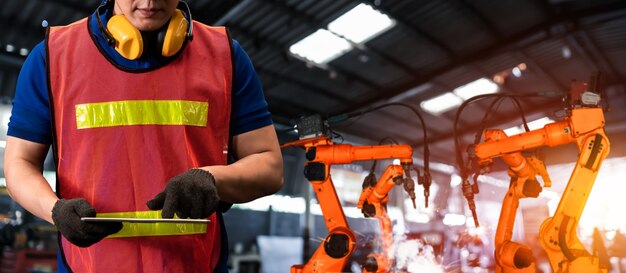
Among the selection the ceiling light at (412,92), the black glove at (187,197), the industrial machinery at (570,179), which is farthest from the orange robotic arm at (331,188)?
the ceiling light at (412,92)

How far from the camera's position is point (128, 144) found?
0.90 meters

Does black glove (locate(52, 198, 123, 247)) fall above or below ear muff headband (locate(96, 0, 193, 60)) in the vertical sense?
below

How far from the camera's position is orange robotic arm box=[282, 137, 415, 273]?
3785 mm

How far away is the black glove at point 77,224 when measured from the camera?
0.74m

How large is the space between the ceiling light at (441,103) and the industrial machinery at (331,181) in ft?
15.9

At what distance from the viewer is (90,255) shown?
88 centimetres

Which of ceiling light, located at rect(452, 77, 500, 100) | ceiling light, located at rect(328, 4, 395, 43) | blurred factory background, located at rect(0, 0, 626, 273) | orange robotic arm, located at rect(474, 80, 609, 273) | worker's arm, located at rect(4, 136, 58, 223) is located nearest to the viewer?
worker's arm, located at rect(4, 136, 58, 223)

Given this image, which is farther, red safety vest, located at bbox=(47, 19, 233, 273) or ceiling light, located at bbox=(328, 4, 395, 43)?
ceiling light, located at bbox=(328, 4, 395, 43)

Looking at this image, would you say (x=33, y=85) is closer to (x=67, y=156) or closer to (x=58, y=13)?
(x=67, y=156)

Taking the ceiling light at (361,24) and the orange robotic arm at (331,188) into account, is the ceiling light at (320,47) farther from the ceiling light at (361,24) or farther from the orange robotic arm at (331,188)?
the orange robotic arm at (331,188)

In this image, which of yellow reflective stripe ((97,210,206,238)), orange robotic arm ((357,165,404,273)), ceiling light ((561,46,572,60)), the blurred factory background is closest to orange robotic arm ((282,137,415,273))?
orange robotic arm ((357,165,404,273))

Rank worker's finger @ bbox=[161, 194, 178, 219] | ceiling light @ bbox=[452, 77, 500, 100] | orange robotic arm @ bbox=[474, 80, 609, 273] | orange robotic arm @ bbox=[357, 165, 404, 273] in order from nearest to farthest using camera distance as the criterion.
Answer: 1. worker's finger @ bbox=[161, 194, 178, 219]
2. orange robotic arm @ bbox=[474, 80, 609, 273]
3. orange robotic arm @ bbox=[357, 165, 404, 273]
4. ceiling light @ bbox=[452, 77, 500, 100]

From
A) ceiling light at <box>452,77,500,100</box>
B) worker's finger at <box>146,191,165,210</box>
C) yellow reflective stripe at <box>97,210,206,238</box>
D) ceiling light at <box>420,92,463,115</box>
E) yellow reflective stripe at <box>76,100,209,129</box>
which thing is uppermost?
ceiling light at <box>452,77,500,100</box>

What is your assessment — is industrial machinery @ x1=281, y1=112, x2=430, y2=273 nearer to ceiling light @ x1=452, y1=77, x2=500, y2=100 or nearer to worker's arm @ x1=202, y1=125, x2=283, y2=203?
worker's arm @ x1=202, y1=125, x2=283, y2=203
